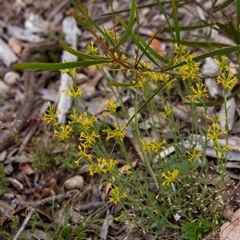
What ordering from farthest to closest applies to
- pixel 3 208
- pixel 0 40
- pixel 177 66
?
1. pixel 0 40
2. pixel 3 208
3. pixel 177 66

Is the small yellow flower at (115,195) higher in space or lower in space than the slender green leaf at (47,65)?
lower

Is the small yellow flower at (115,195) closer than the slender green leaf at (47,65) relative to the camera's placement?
No

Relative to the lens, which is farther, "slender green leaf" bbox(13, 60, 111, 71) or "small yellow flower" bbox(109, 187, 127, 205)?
"small yellow flower" bbox(109, 187, 127, 205)

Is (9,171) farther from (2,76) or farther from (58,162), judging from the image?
(2,76)

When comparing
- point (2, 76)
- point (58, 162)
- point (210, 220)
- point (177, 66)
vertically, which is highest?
point (177, 66)

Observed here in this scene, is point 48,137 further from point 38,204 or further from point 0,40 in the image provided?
point 0,40

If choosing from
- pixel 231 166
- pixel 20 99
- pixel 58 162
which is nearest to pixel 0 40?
pixel 20 99

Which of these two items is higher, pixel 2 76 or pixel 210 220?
pixel 2 76

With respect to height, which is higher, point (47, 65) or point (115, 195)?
point (47, 65)

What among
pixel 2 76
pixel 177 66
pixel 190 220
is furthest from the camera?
pixel 2 76

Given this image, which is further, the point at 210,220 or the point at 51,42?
the point at 51,42

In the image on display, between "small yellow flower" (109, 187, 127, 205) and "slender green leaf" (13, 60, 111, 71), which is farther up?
"slender green leaf" (13, 60, 111, 71)
